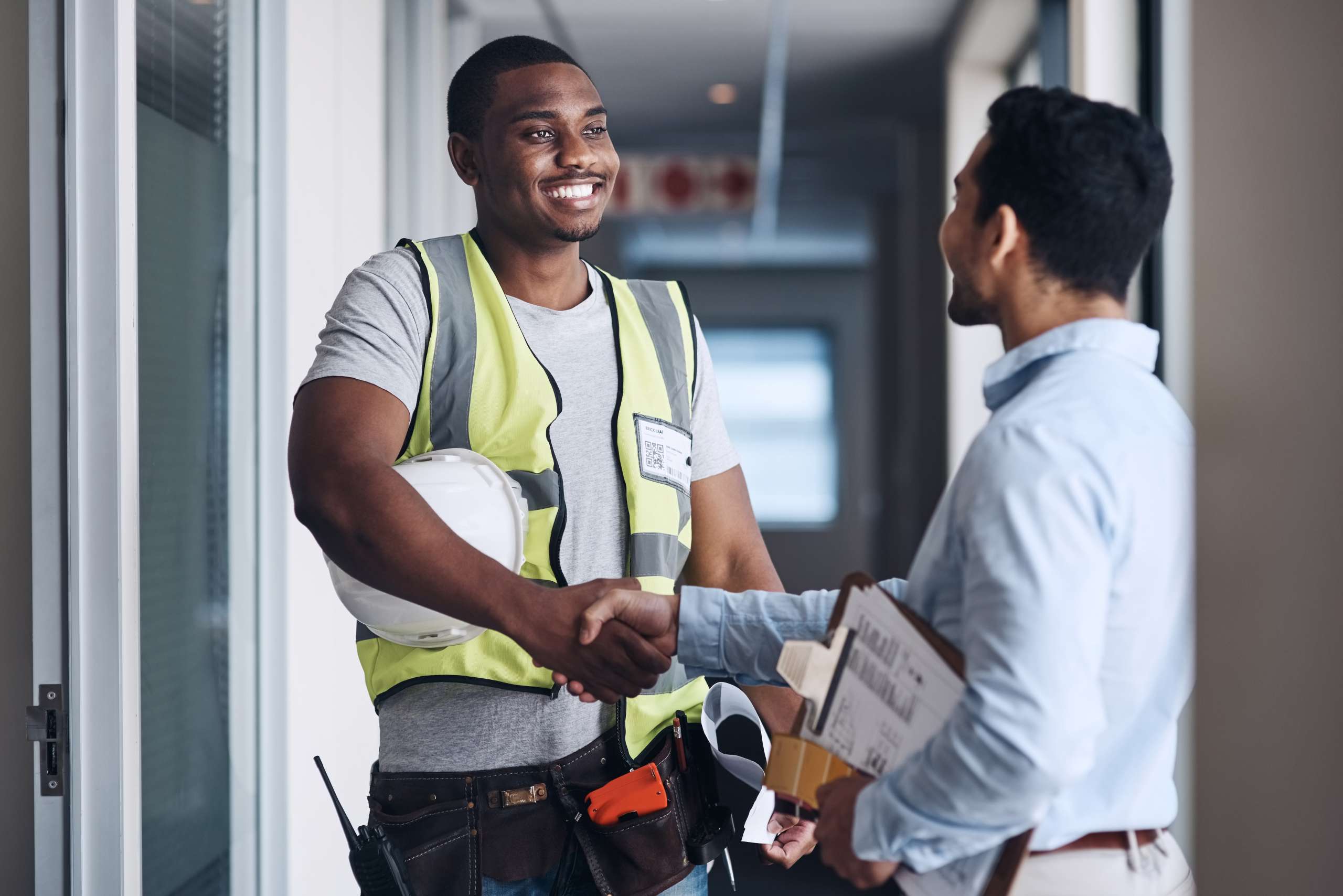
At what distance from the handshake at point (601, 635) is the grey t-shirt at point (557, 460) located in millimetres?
75

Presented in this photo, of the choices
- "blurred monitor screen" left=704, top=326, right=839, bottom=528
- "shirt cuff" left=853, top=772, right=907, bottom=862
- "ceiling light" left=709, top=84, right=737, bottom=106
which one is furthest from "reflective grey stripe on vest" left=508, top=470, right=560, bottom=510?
"blurred monitor screen" left=704, top=326, right=839, bottom=528

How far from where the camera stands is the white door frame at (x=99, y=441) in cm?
160

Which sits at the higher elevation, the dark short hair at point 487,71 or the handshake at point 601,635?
the dark short hair at point 487,71

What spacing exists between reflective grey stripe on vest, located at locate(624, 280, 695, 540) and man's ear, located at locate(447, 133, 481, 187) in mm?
261

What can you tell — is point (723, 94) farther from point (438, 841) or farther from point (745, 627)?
point (438, 841)

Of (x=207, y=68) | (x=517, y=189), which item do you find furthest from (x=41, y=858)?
(x=207, y=68)

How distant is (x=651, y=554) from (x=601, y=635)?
0.16m

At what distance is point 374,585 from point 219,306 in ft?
3.81

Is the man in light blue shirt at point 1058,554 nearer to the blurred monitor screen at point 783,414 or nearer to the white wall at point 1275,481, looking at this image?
the white wall at point 1275,481

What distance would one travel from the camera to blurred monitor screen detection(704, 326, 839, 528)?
37.3ft

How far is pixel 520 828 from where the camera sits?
53.9 inches

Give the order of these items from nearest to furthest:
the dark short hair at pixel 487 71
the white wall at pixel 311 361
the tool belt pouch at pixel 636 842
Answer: the tool belt pouch at pixel 636 842
the dark short hair at pixel 487 71
the white wall at pixel 311 361

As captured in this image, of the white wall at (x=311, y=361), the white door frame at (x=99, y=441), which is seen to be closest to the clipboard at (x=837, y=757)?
the white door frame at (x=99, y=441)

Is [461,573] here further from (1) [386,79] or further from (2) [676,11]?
(2) [676,11]
